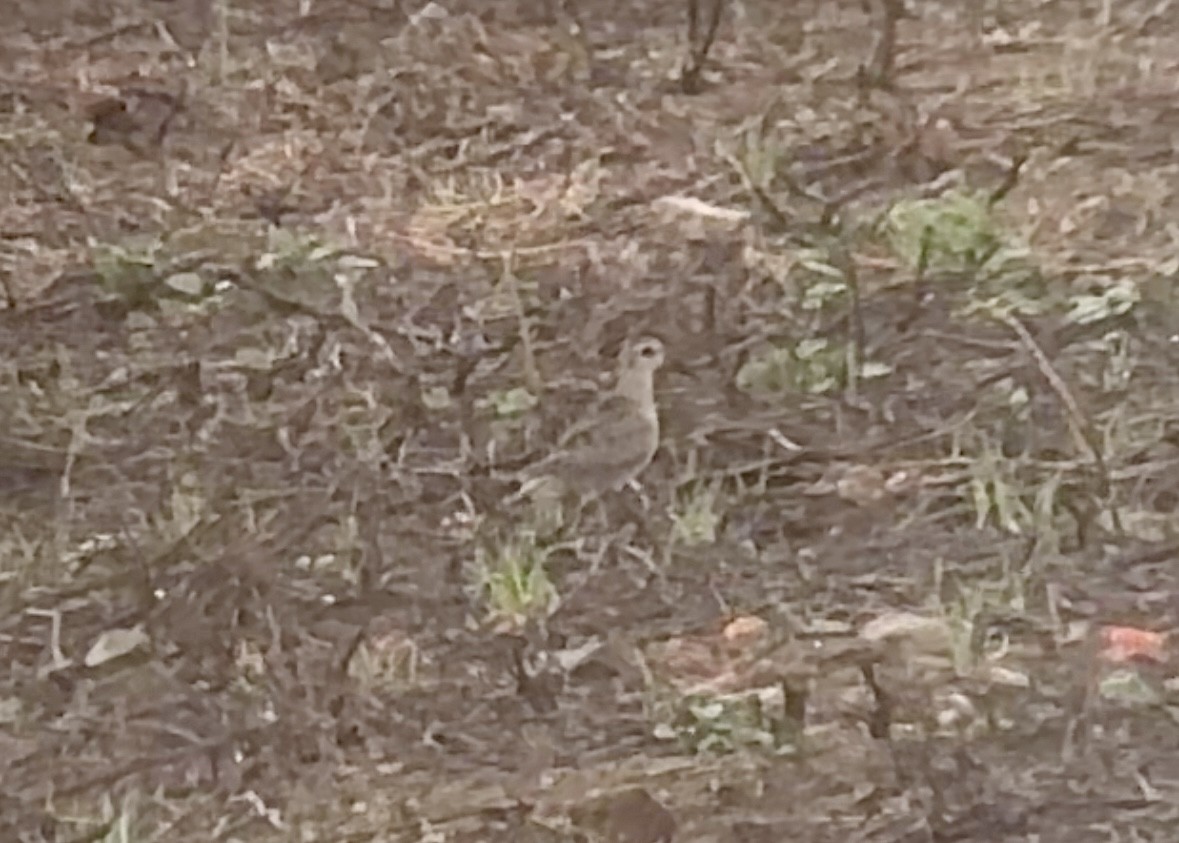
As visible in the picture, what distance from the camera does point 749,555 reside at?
3.88 ft

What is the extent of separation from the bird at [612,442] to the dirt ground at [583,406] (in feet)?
0.04

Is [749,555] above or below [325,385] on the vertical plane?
below

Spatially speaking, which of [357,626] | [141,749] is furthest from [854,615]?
[141,749]

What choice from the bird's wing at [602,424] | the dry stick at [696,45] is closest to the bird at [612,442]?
the bird's wing at [602,424]

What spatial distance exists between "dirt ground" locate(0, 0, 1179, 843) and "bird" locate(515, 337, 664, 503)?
1 centimetres

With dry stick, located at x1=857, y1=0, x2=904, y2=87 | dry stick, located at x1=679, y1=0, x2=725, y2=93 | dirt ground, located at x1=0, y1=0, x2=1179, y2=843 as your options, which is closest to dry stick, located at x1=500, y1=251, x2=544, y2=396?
dirt ground, located at x1=0, y1=0, x2=1179, y2=843

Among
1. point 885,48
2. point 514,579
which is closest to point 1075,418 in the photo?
point 885,48

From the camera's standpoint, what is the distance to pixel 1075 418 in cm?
118

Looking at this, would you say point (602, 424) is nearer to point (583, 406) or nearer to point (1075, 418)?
point (583, 406)

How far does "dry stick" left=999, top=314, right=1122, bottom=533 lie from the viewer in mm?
1181

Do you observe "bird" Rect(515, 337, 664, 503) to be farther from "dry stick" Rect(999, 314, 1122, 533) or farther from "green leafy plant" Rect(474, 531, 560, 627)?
"dry stick" Rect(999, 314, 1122, 533)

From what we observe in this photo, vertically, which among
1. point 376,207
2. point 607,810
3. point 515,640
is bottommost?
point 607,810

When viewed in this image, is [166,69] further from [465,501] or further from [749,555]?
[749,555]

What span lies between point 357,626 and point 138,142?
13.5 inches
